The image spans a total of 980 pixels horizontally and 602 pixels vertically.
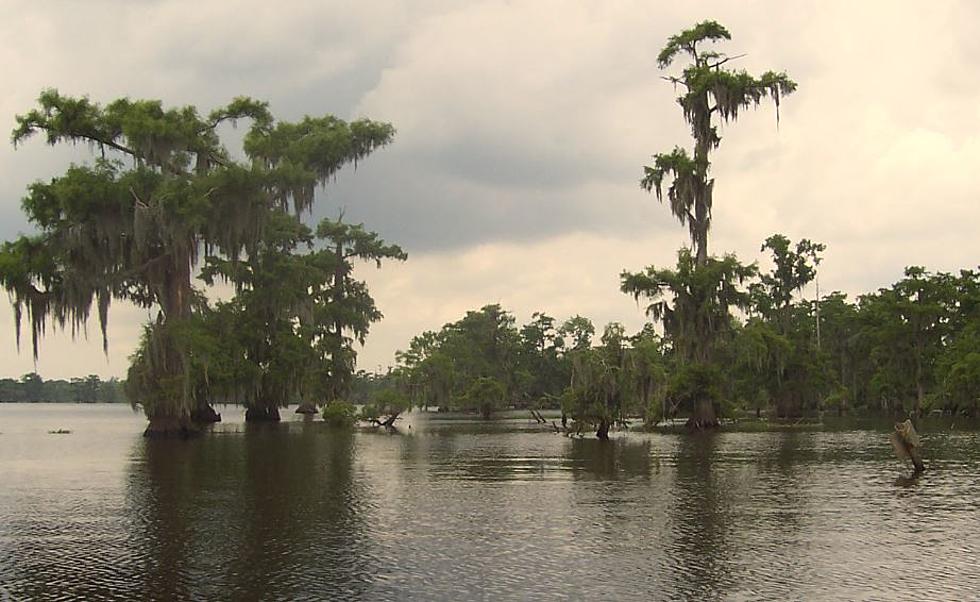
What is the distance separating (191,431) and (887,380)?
2473 inches

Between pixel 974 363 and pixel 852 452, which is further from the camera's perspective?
pixel 974 363

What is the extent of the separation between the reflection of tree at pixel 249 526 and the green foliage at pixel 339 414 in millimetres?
26476

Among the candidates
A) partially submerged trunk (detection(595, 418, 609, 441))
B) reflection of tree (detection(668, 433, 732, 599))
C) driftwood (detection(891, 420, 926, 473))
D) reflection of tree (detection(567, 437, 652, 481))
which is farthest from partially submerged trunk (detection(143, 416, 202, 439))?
driftwood (detection(891, 420, 926, 473))

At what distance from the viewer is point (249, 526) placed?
17.9 m

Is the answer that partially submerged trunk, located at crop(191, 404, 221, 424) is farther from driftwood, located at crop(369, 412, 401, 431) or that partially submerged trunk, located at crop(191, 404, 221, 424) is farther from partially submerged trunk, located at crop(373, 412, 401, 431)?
partially submerged trunk, located at crop(373, 412, 401, 431)

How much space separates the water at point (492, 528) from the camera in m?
12.8

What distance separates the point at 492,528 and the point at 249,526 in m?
4.92

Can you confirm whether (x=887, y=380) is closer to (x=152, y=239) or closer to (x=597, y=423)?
(x=597, y=423)

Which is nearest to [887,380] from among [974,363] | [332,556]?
A: [974,363]

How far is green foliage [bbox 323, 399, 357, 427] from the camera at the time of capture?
60812mm

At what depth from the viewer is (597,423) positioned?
44.5 m

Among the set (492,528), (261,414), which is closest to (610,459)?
(492,528)

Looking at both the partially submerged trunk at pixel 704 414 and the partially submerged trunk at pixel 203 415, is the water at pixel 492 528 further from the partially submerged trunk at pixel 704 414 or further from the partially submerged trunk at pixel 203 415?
the partially submerged trunk at pixel 203 415

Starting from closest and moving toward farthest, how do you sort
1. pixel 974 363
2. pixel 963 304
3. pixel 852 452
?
pixel 852 452
pixel 974 363
pixel 963 304
